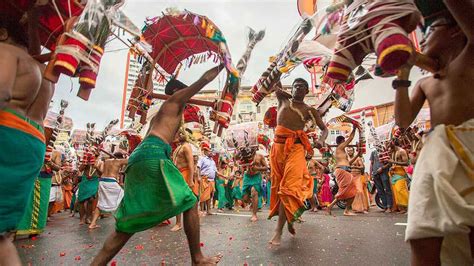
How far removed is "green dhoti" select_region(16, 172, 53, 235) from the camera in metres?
5.28

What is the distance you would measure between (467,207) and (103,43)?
2.19 metres

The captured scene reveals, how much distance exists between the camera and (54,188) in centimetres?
934

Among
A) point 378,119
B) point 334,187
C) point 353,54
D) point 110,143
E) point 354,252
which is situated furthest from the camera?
point 378,119

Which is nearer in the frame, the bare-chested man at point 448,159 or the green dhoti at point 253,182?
the bare-chested man at point 448,159

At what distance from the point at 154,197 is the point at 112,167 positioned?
595 cm

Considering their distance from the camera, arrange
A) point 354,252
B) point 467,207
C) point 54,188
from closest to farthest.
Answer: point 467,207
point 354,252
point 54,188

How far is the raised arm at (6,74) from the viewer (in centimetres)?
175

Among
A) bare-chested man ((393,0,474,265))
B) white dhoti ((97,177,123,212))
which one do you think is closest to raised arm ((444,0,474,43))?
bare-chested man ((393,0,474,265))

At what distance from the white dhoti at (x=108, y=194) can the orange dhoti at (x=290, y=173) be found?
16.3 feet

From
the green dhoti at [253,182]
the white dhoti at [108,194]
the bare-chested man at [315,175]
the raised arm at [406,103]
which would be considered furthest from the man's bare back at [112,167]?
the raised arm at [406,103]

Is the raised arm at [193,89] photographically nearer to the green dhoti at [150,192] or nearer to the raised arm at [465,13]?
the green dhoti at [150,192]

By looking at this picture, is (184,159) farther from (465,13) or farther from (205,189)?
(465,13)

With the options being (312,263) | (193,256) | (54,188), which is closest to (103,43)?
(193,256)

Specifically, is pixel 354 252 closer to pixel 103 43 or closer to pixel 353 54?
pixel 353 54
